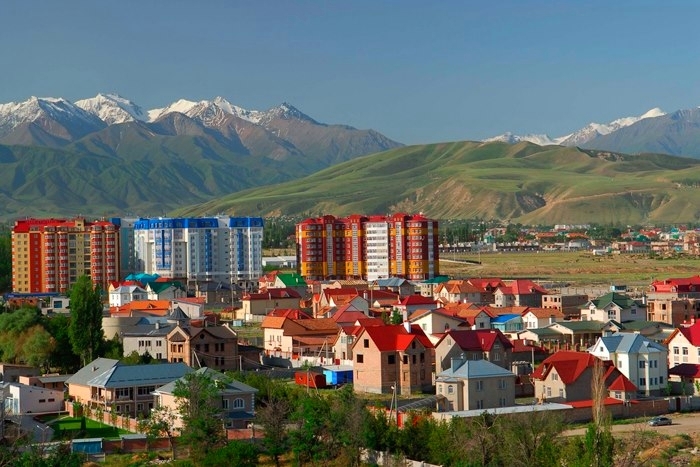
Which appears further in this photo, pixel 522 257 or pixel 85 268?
pixel 522 257

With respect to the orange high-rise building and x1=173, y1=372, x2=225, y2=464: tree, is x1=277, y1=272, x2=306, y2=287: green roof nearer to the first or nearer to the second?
the orange high-rise building

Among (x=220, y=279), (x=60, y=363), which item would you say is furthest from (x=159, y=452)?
(x=220, y=279)

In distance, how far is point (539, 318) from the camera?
171ft

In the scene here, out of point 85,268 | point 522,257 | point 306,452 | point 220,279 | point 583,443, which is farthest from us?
point 522,257

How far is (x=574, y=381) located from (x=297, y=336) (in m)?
16.1

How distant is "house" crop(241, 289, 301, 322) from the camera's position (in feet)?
208

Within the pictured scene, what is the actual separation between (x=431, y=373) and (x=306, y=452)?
427 inches

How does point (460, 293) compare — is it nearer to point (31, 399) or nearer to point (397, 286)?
point (397, 286)

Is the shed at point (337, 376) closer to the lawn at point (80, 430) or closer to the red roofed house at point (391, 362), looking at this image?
the red roofed house at point (391, 362)

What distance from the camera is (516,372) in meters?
39.0

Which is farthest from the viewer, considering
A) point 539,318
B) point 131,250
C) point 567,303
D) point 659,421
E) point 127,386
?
point 131,250

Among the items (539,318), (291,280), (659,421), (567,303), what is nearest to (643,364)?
(659,421)

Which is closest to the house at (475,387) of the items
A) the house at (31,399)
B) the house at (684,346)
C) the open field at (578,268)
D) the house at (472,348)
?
the house at (472,348)

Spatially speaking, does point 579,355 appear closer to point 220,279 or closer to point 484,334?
point 484,334
